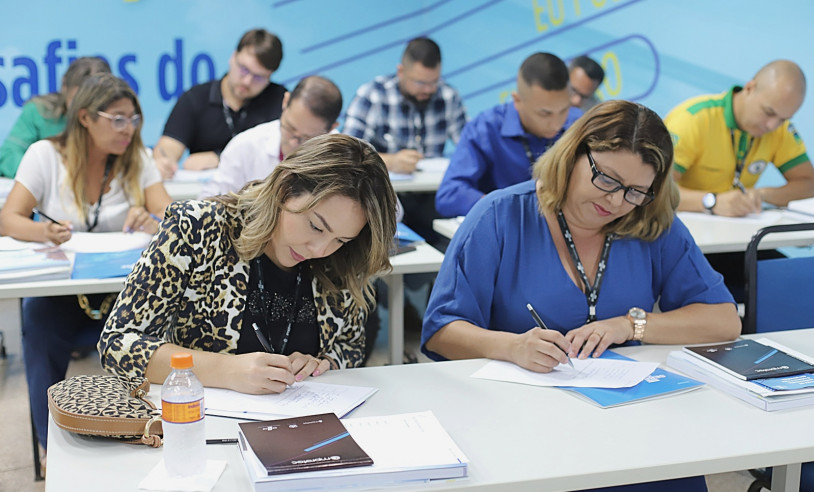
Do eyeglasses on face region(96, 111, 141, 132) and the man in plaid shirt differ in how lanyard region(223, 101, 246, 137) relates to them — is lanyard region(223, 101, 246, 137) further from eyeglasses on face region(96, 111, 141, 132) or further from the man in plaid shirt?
eyeglasses on face region(96, 111, 141, 132)

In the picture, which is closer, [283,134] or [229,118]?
[283,134]

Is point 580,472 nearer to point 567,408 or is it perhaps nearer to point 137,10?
point 567,408

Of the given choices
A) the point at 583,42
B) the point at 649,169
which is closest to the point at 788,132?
the point at 583,42

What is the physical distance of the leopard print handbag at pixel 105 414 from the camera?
1.46 metres

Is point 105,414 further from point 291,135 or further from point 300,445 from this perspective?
point 291,135

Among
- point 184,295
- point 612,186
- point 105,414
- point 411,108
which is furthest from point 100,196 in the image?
point 411,108

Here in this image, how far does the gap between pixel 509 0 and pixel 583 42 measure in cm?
98

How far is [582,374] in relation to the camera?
191 cm

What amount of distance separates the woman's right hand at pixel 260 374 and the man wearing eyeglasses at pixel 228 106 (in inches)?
125

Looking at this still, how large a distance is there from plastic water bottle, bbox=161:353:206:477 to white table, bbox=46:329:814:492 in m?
0.06

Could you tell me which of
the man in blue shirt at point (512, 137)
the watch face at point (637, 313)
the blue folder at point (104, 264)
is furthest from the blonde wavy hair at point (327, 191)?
the man in blue shirt at point (512, 137)

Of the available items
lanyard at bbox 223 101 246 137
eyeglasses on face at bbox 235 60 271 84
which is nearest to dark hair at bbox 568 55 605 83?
eyeglasses on face at bbox 235 60 271 84

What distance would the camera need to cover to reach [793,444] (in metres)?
1.58

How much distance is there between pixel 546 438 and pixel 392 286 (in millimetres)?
1600
